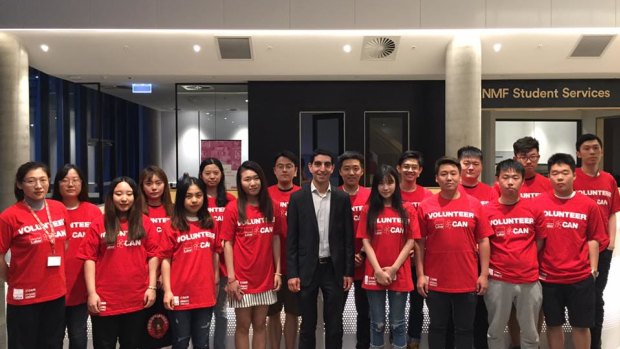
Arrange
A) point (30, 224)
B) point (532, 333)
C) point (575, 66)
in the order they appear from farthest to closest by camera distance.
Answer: point (575, 66)
point (532, 333)
point (30, 224)

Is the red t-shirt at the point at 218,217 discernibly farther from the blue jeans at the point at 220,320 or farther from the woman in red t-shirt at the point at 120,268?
the woman in red t-shirt at the point at 120,268

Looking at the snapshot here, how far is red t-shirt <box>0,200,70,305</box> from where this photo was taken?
9.97ft

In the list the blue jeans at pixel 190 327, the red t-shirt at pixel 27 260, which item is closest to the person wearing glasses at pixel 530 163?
the blue jeans at pixel 190 327

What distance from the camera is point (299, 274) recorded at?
3.45 metres

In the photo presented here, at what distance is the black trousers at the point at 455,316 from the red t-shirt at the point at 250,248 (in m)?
1.20

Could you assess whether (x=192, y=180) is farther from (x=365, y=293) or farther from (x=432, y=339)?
(x=432, y=339)

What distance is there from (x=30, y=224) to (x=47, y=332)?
2.36 ft

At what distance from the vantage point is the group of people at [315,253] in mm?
3141

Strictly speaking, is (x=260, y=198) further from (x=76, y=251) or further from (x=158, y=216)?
(x=76, y=251)

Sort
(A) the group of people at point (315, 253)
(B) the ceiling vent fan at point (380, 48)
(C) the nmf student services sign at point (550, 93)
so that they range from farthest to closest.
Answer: (C) the nmf student services sign at point (550, 93), (B) the ceiling vent fan at point (380, 48), (A) the group of people at point (315, 253)

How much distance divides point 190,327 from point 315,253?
100cm

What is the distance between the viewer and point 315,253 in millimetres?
3441

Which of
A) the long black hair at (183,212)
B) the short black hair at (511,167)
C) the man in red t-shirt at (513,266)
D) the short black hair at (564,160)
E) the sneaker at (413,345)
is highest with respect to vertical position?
the short black hair at (564,160)

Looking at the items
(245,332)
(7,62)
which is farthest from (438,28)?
(7,62)
